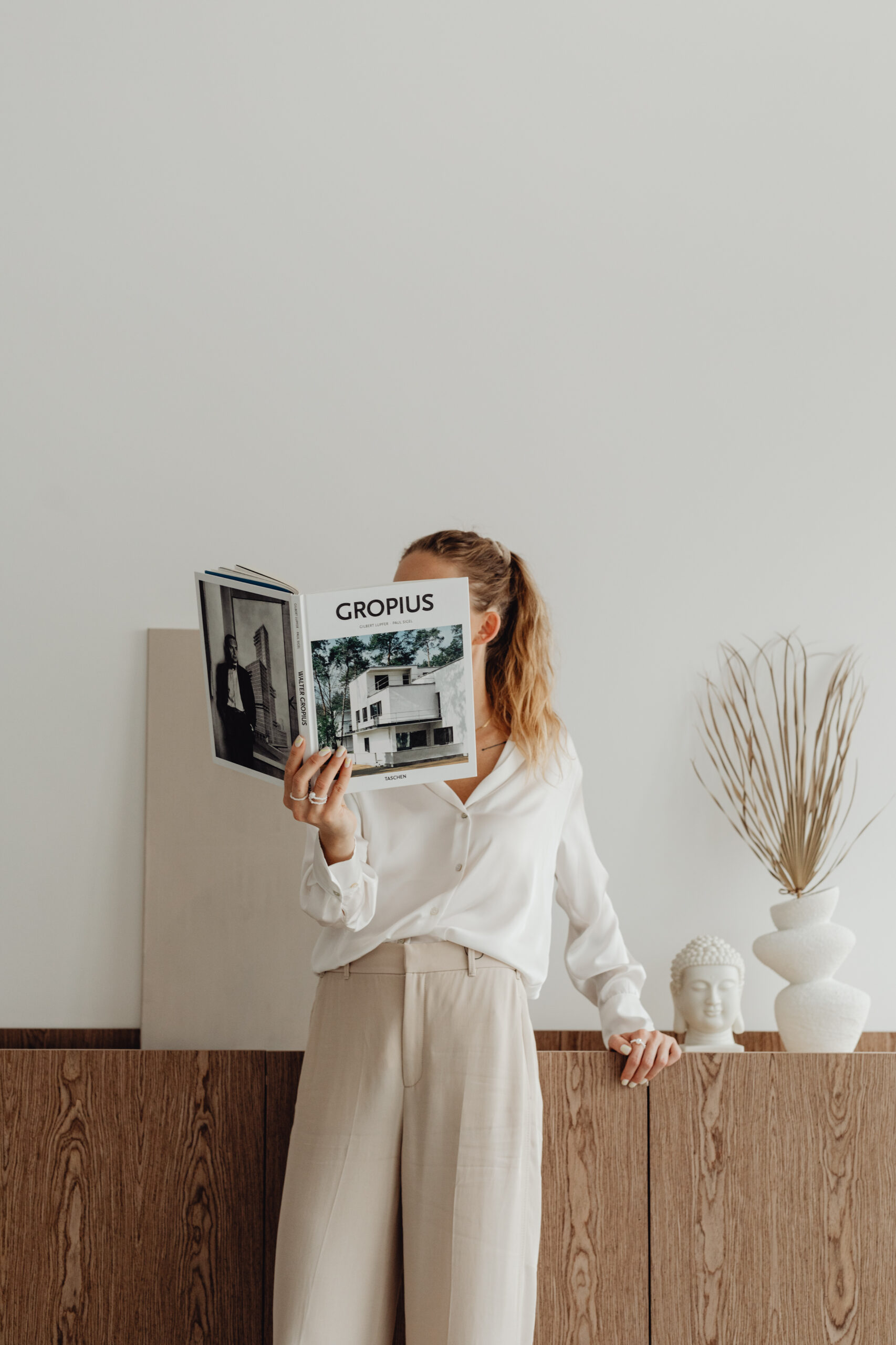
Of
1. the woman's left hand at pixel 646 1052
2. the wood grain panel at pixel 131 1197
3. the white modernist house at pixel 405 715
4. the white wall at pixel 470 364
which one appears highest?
the white wall at pixel 470 364

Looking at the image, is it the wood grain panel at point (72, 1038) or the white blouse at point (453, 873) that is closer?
the white blouse at point (453, 873)

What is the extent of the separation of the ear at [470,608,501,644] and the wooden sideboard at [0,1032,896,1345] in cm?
74

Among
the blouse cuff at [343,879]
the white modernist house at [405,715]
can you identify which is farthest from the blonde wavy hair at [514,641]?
the blouse cuff at [343,879]

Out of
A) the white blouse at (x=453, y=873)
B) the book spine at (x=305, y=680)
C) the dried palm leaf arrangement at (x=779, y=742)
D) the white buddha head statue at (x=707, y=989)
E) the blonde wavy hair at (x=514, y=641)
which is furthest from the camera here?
the dried palm leaf arrangement at (x=779, y=742)

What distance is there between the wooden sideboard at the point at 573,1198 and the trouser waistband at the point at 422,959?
39cm

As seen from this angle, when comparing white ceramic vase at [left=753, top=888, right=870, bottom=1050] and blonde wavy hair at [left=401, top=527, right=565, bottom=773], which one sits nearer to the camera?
blonde wavy hair at [left=401, top=527, right=565, bottom=773]

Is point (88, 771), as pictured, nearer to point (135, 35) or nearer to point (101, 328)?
point (101, 328)

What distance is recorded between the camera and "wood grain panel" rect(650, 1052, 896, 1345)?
190cm

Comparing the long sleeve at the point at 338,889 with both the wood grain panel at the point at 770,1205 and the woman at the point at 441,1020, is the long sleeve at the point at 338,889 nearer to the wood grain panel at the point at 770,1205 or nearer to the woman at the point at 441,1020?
the woman at the point at 441,1020

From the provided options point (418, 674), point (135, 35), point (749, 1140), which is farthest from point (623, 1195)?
point (135, 35)

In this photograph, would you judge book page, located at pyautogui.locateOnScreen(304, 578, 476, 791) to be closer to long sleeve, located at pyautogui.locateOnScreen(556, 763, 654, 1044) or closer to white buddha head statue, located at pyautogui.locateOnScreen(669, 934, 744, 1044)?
long sleeve, located at pyautogui.locateOnScreen(556, 763, 654, 1044)

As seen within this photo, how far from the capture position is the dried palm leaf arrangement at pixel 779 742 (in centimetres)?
243

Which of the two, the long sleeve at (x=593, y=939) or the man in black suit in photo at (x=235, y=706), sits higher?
the man in black suit in photo at (x=235, y=706)

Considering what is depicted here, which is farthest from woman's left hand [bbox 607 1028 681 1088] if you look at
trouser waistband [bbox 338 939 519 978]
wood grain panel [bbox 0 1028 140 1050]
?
wood grain panel [bbox 0 1028 140 1050]
